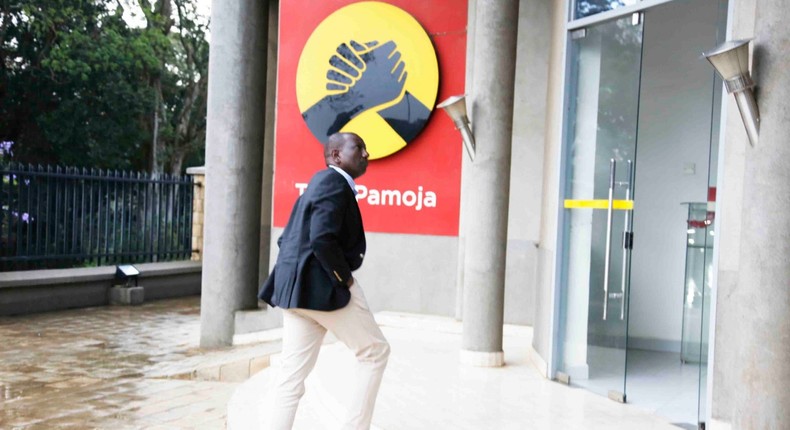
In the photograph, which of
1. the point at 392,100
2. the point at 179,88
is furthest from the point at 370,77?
the point at 179,88

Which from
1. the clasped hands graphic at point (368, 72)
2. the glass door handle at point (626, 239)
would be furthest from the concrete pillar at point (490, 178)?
the clasped hands graphic at point (368, 72)

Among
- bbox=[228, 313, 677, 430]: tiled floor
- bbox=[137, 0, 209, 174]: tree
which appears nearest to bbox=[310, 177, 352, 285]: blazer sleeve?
bbox=[228, 313, 677, 430]: tiled floor

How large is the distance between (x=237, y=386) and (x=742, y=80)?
18.2 ft

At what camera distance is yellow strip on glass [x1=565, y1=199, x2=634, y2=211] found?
6059 millimetres

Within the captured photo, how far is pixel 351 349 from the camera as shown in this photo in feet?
14.3

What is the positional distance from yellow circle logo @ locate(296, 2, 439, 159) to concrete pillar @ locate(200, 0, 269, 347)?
0.75 m

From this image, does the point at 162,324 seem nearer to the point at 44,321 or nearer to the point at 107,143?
the point at 44,321

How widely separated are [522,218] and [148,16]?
1506 cm

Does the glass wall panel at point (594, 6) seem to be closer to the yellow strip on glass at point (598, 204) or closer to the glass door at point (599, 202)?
the glass door at point (599, 202)

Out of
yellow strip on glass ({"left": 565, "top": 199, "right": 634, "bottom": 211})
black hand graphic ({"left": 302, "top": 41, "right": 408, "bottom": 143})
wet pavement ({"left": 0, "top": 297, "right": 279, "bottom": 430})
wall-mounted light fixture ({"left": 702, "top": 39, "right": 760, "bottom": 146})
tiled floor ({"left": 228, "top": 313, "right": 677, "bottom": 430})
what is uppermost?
black hand graphic ({"left": 302, "top": 41, "right": 408, "bottom": 143})

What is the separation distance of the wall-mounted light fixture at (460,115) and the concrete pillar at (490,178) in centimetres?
7

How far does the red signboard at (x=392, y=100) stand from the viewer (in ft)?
32.9

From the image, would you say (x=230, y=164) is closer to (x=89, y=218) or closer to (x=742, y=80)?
(x=89, y=218)

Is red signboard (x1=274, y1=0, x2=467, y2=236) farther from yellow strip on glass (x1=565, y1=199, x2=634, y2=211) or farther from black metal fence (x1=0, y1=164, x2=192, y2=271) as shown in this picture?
black metal fence (x1=0, y1=164, x2=192, y2=271)
